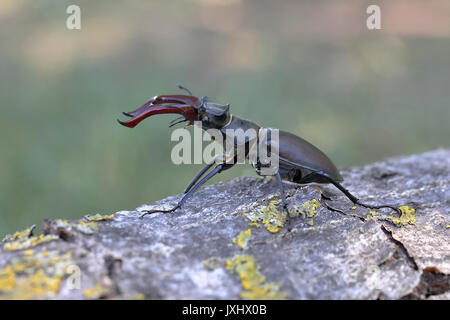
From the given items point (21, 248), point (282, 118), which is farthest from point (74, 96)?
point (21, 248)

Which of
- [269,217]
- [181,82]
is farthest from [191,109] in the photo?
[181,82]

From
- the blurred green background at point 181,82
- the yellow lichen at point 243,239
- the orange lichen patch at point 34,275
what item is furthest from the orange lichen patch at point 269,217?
the blurred green background at point 181,82

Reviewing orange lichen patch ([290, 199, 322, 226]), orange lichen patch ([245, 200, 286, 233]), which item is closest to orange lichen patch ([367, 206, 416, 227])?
orange lichen patch ([290, 199, 322, 226])

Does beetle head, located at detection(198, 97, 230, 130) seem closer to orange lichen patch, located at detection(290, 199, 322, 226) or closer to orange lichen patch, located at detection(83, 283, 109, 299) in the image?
orange lichen patch, located at detection(290, 199, 322, 226)

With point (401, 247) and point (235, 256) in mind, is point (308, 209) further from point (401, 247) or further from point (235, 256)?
point (235, 256)
